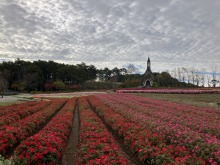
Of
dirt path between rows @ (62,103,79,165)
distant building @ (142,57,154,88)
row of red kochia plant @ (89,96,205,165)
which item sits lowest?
dirt path between rows @ (62,103,79,165)

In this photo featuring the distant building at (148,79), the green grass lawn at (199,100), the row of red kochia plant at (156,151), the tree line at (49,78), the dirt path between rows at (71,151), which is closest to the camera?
the row of red kochia plant at (156,151)

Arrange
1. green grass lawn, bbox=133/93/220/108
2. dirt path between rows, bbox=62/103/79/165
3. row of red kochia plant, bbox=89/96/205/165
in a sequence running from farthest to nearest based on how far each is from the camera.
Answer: green grass lawn, bbox=133/93/220/108 → dirt path between rows, bbox=62/103/79/165 → row of red kochia plant, bbox=89/96/205/165

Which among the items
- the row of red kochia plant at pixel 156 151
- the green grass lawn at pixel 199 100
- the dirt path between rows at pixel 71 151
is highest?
the green grass lawn at pixel 199 100

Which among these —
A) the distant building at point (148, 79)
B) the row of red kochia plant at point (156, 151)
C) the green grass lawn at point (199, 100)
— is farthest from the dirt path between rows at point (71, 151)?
the distant building at point (148, 79)

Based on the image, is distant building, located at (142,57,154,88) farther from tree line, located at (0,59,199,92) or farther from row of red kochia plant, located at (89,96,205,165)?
row of red kochia plant, located at (89,96,205,165)

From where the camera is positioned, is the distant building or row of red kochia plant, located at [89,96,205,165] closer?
row of red kochia plant, located at [89,96,205,165]

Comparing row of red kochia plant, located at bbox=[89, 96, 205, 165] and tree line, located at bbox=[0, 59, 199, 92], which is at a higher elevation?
tree line, located at bbox=[0, 59, 199, 92]

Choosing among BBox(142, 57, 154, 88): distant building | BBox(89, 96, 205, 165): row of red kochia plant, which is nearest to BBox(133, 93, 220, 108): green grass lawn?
BBox(89, 96, 205, 165): row of red kochia plant

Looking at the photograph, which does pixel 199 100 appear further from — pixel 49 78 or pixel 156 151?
pixel 49 78

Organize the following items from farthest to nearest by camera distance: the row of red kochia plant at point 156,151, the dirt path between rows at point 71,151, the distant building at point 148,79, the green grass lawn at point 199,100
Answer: the distant building at point 148,79, the green grass lawn at point 199,100, the dirt path between rows at point 71,151, the row of red kochia plant at point 156,151

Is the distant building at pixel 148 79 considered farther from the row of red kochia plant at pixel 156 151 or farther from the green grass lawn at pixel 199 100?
the row of red kochia plant at pixel 156 151

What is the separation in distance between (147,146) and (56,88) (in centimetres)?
7365

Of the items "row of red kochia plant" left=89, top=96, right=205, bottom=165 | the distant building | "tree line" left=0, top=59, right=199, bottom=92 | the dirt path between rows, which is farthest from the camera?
"tree line" left=0, top=59, right=199, bottom=92

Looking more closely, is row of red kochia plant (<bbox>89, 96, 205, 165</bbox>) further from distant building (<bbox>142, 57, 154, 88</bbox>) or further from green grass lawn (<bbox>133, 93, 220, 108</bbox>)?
distant building (<bbox>142, 57, 154, 88</bbox>)
